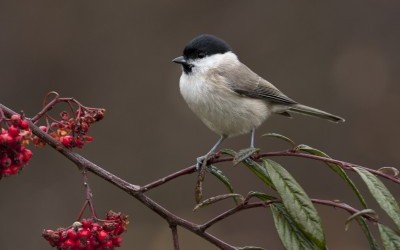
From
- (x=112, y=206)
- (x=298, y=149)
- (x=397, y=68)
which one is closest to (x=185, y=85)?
(x=298, y=149)

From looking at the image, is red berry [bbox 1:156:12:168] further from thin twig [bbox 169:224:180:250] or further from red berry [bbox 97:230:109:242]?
thin twig [bbox 169:224:180:250]

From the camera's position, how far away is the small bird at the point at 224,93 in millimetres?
2961

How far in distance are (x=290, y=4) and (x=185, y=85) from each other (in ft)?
11.7

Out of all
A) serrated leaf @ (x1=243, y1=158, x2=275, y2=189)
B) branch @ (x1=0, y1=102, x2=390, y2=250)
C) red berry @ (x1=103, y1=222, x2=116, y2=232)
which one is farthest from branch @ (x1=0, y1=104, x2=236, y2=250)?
serrated leaf @ (x1=243, y1=158, x2=275, y2=189)

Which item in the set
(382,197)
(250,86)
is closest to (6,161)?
(382,197)

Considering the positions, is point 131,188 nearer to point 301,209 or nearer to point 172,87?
point 301,209

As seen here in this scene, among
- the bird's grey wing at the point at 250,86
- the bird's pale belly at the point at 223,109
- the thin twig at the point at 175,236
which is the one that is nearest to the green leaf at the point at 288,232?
the thin twig at the point at 175,236

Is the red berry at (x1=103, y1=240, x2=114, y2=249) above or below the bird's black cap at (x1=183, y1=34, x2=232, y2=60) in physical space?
below

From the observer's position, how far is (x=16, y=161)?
5.56ft

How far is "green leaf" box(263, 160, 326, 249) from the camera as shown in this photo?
5.31ft

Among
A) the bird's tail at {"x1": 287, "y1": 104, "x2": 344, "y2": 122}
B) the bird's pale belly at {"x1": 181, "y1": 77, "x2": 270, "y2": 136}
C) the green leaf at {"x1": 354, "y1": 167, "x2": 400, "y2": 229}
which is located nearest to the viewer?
the green leaf at {"x1": 354, "y1": 167, "x2": 400, "y2": 229}

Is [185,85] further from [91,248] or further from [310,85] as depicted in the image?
[310,85]

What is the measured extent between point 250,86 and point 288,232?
155 centimetres

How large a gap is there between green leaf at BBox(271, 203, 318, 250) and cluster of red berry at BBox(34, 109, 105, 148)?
2.08ft
